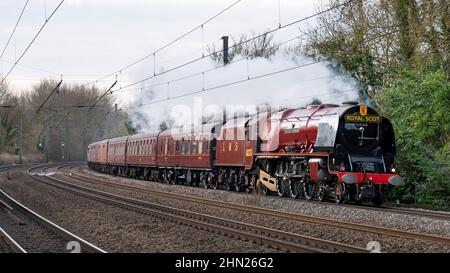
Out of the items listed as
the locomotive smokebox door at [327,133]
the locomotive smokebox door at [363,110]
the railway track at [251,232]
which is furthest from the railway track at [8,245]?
the locomotive smokebox door at [363,110]

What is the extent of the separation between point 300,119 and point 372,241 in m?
10.3

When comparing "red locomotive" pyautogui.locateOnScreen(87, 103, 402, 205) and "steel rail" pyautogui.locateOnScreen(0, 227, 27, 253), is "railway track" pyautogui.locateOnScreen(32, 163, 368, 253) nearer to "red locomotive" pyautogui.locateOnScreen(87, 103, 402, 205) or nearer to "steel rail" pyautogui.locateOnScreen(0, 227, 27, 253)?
"steel rail" pyautogui.locateOnScreen(0, 227, 27, 253)

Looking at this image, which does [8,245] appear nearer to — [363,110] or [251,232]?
[251,232]

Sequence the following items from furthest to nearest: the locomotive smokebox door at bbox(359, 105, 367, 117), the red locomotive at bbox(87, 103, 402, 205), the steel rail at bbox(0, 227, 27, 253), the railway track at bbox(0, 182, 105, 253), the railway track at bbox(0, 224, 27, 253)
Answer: the locomotive smokebox door at bbox(359, 105, 367, 117), the red locomotive at bbox(87, 103, 402, 205), the railway track at bbox(0, 182, 105, 253), the railway track at bbox(0, 224, 27, 253), the steel rail at bbox(0, 227, 27, 253)

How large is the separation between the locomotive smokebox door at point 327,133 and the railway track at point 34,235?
30.3 feet

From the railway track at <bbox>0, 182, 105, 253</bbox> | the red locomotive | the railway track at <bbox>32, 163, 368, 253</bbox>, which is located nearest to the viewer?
the railway track at <bbox>32, 163, 368, 253</bbox>

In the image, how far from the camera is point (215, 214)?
1844 centimetres

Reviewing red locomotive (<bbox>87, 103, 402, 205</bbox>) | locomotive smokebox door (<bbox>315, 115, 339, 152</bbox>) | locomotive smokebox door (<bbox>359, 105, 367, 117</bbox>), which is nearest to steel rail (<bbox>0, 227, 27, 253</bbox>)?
red locomotive (<bbox>87, 103, 402, 205</bbox>)

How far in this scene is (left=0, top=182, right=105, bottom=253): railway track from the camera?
11992mm

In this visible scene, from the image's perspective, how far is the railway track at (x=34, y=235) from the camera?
1199 centimetres

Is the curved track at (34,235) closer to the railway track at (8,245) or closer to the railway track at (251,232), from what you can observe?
the railway track at (8,245)

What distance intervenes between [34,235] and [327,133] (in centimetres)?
1023

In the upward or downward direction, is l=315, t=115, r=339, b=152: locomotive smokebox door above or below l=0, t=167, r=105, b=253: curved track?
above
